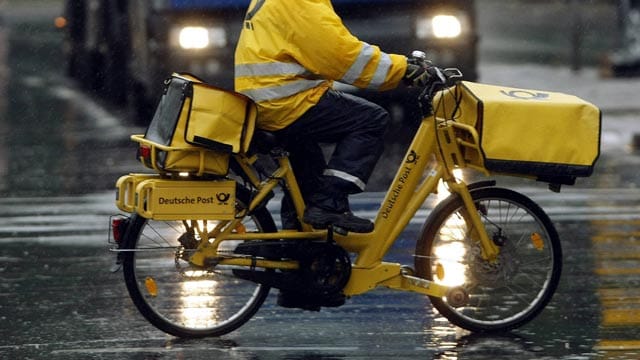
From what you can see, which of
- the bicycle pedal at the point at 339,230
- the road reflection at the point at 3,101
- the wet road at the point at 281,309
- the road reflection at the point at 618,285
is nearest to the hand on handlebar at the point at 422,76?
the bicycle pedal at the point at 339,230

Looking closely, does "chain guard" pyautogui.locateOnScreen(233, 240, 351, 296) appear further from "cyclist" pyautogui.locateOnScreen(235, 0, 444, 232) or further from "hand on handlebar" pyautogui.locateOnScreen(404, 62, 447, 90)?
"hand on handlebar" pyautogui.locateOnScreen(404, 62, 447, 90)

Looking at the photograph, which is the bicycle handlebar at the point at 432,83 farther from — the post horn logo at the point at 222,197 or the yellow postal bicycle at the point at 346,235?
the post horn logo at the point at 222,197

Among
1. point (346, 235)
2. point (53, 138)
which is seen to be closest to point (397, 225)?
point (346, 235)

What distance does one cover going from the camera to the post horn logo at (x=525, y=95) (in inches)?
299

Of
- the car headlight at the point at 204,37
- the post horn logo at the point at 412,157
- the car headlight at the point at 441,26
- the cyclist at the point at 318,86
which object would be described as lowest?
the post horn logo at the point at 412,157

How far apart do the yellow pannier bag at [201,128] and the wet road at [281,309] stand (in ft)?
2.86

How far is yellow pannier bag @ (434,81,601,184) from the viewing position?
747 cm

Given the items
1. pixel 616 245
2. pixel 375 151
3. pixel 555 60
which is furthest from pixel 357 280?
pixel 555 60

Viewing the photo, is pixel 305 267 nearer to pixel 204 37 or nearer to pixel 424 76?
pixel 424 76

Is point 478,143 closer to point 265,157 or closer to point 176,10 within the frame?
point 265,157

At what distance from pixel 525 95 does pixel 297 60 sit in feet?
3.72

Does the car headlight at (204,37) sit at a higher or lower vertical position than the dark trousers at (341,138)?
Answer: higher

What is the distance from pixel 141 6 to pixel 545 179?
9816 millimetres

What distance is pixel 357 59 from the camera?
7.25 m
